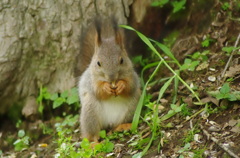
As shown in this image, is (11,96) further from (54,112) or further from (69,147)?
(69,147)

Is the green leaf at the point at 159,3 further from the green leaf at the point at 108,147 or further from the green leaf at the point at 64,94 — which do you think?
the green leaf at the point at 108,147

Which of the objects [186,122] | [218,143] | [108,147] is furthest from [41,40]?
[218,143]

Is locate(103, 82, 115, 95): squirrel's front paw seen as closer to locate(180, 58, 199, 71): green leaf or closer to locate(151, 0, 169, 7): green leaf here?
locate(180, 58, 199, 71): green leaf

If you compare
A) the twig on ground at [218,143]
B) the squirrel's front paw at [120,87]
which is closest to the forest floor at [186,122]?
the twig on ground at [218,143]

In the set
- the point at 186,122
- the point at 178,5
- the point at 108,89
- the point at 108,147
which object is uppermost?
the point at 178,5

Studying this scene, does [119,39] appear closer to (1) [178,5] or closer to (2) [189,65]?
(2) [189,65]

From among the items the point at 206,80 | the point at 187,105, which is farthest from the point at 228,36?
the point at 187,105
